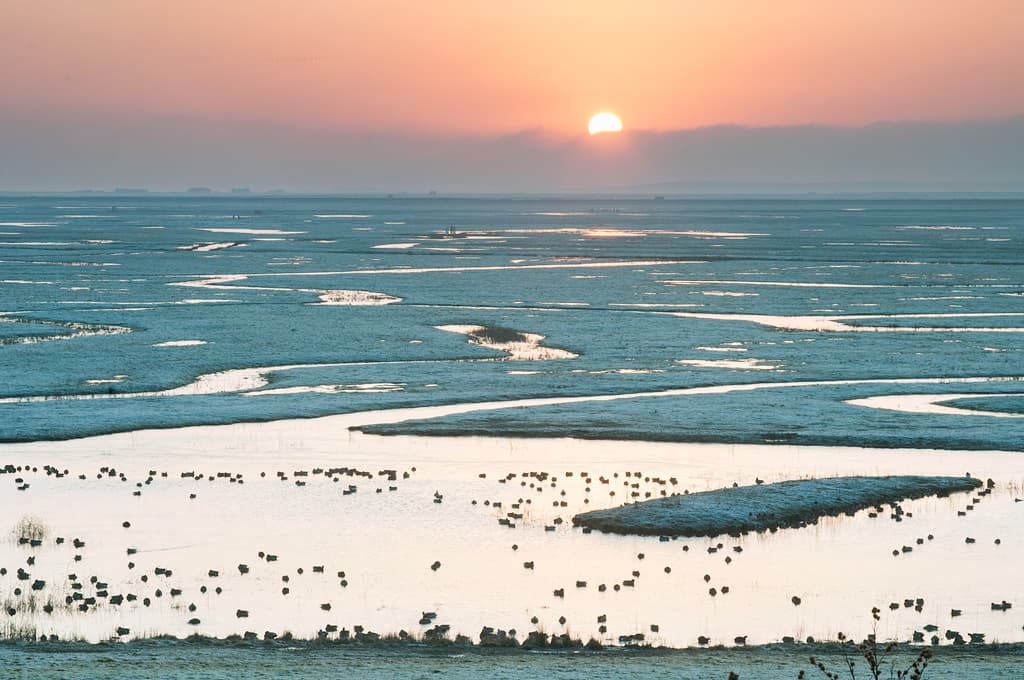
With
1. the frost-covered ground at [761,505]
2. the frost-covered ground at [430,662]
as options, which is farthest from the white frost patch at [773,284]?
the frost-covered ground at [430,662]

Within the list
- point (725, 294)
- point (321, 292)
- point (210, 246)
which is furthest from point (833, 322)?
point (210, 246)

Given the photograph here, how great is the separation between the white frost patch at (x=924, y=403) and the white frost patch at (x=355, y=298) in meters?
37.1

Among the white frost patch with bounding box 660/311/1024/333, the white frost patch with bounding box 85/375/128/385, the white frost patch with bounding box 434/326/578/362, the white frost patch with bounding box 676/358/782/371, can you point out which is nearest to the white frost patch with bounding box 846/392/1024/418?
the white frost patch with bounding box 676/358/782/371

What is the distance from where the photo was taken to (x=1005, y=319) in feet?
216

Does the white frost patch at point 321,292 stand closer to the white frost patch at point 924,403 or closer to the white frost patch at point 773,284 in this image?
the white frost patch at point 773,284

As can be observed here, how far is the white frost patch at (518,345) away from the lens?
53406mm

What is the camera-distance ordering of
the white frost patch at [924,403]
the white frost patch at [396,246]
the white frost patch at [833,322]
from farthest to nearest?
the white frost patch at [396,246] < the white frost patch at [833,322] < the white frost patch at [924,403]

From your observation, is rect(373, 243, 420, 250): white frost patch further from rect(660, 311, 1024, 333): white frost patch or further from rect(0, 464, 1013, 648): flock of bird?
rect(0, 464, 1013, 648): flock of bird

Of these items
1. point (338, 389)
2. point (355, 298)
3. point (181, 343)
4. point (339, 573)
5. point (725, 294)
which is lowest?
point (339, 573)

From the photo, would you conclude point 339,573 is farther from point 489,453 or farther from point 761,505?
point 489,453

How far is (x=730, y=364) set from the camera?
5072 cm

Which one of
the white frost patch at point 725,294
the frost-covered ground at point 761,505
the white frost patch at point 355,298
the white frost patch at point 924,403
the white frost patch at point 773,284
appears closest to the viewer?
the frost-covered ground at point 761,505

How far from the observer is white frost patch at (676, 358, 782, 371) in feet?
164

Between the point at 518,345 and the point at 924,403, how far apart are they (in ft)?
63.9
